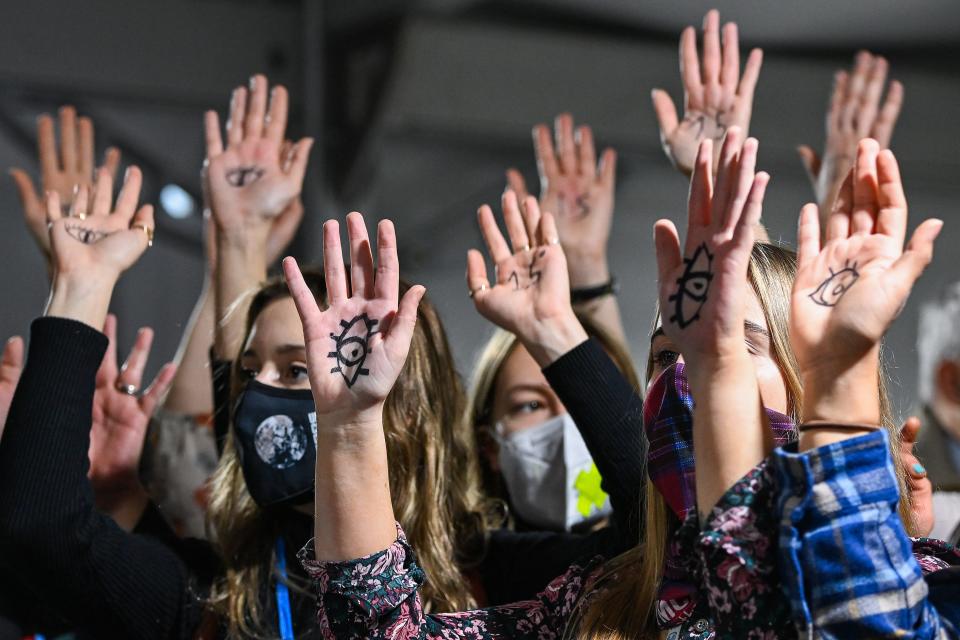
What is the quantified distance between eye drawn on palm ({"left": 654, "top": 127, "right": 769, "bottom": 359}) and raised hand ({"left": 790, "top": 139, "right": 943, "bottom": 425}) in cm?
8

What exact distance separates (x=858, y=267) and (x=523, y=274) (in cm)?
100

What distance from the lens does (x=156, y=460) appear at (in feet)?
8.57

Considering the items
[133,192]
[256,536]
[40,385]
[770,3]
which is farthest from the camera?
[770,3]

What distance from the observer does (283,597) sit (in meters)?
2.05

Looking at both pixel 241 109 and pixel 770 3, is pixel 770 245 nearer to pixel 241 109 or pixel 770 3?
pixel 241 109

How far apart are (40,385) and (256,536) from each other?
479 mm

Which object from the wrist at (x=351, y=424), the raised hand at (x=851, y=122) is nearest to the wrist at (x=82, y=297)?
the wrist at (x=351, y=424)

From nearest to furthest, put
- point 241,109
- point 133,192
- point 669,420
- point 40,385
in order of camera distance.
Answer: point 669,420 < point 40,385 < point 133,192 < point 241,109

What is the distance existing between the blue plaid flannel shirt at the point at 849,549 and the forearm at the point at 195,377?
1.77 metres

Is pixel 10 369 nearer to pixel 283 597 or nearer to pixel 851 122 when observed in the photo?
pixel 283 597

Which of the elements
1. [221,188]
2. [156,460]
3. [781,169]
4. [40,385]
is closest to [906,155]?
[781,169]

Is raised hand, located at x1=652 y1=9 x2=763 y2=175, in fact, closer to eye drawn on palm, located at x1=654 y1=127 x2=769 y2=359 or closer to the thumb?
the thumb

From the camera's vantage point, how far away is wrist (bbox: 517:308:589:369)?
6.75ft

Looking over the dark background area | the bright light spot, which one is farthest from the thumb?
the bright light spot
